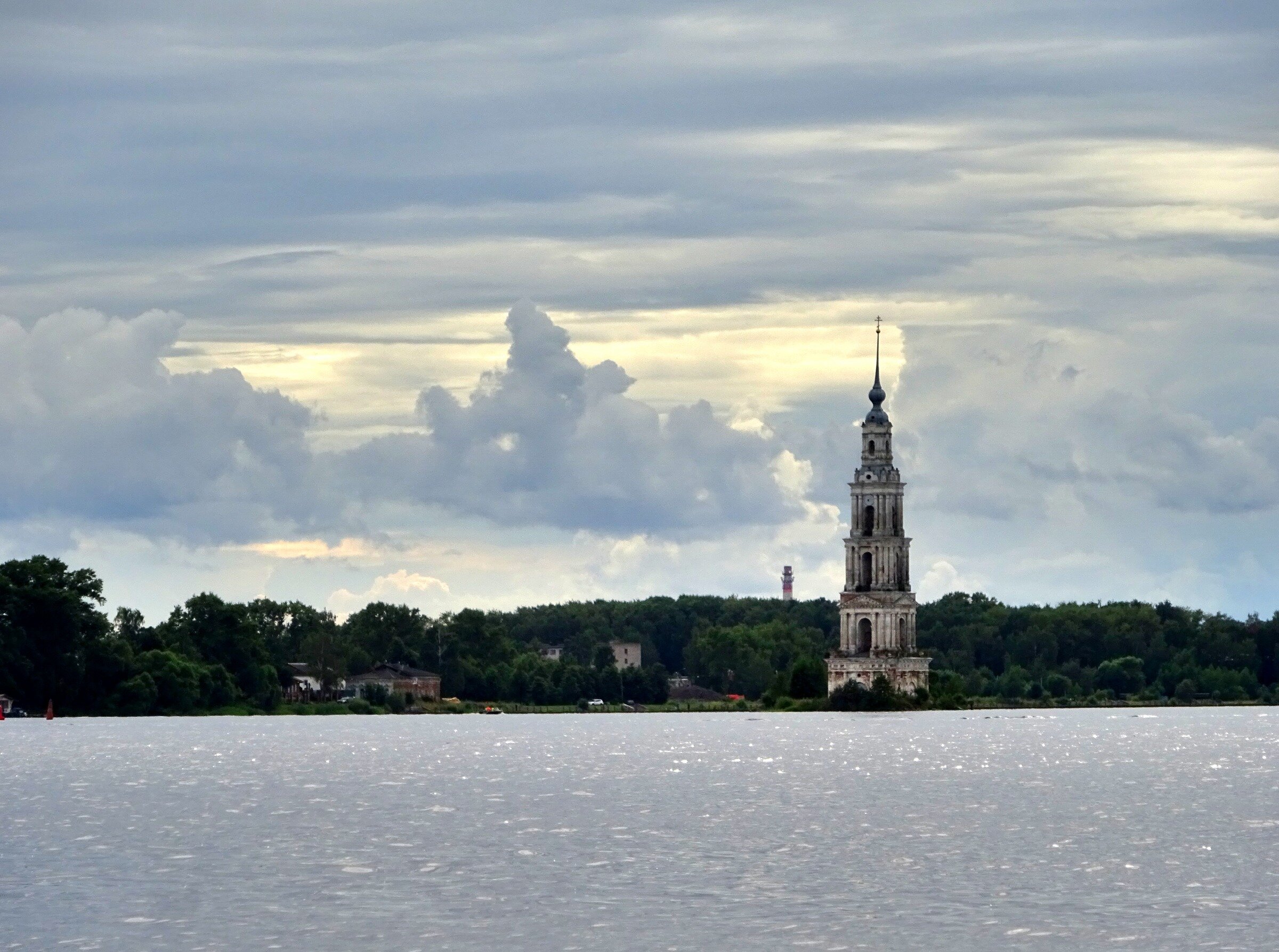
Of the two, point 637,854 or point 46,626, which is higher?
point 46,626

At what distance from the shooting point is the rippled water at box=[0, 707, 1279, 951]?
52.7 m

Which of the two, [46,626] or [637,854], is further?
[46,626]

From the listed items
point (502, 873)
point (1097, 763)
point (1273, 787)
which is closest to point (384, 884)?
point (502, 873)

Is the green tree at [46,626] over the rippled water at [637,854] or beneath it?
over

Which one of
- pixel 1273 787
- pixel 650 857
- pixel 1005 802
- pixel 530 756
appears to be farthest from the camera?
pixel 530 756

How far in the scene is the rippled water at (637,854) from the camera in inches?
2074

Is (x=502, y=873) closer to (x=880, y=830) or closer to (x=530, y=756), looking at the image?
(x=880, y=830)

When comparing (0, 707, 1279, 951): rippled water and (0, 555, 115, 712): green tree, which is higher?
(0, 555, 115, 712): green tree

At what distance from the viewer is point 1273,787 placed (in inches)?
4048

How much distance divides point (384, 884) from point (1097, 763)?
72.9 m

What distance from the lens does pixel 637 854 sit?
6856cm

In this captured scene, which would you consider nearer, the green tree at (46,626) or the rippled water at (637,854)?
the rippled water at (637,854)

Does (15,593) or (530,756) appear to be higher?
(15,593)

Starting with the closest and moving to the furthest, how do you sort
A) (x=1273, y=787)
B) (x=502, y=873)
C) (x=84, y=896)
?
(x=84, y=896)
(x=502, y=873)
(x=1273, y=787)
